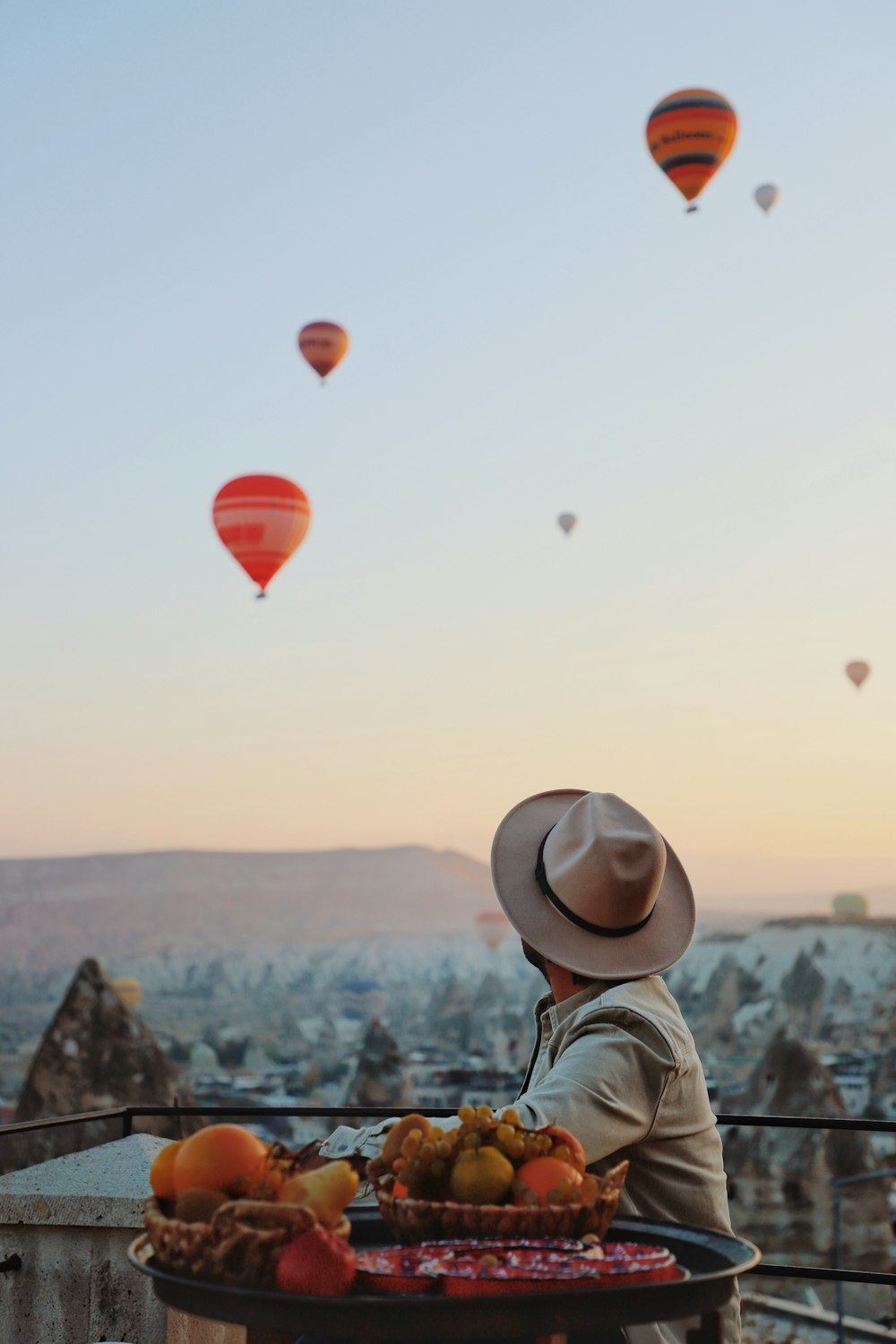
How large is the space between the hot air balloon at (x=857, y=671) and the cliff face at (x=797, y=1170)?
46.8 feet

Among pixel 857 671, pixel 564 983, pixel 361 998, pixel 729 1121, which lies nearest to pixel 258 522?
pixel 729 1121

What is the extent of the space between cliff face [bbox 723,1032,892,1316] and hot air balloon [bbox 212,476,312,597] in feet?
88.9

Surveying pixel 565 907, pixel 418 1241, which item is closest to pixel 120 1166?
pixel 565 907

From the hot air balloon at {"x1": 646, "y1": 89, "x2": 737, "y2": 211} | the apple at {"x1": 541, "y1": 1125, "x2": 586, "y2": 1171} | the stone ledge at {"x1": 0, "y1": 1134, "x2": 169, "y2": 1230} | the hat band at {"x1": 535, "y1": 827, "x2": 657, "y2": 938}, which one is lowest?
the stone ledge at {"x1": 0, "y1": 1134, "x2": 169, "y2": 1230}

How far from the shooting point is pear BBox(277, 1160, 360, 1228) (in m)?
1.49

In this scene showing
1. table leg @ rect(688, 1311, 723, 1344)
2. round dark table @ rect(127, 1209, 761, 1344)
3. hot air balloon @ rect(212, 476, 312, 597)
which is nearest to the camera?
round dark table @ rect(127, 1209, 761, 1344)

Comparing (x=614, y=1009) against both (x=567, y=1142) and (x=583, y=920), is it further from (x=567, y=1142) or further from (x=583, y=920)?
(x=567, y=1142)

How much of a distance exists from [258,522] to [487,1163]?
52.2ft

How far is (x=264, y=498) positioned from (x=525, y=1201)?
1608cm

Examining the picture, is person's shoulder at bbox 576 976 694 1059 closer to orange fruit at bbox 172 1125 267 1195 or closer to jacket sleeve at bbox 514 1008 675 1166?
jacket sleeve at bbox 514 1008 675 1166

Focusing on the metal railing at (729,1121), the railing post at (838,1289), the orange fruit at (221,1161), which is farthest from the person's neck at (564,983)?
the railing post at (838,1289)

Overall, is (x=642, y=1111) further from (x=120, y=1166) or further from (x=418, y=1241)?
(x=120, y=1166)

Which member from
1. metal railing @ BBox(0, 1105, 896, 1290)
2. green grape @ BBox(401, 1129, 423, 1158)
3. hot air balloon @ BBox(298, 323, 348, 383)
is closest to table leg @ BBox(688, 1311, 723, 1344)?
green grape @ BBox(401, 1129, 423, 1158)

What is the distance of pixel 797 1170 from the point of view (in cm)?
4150
